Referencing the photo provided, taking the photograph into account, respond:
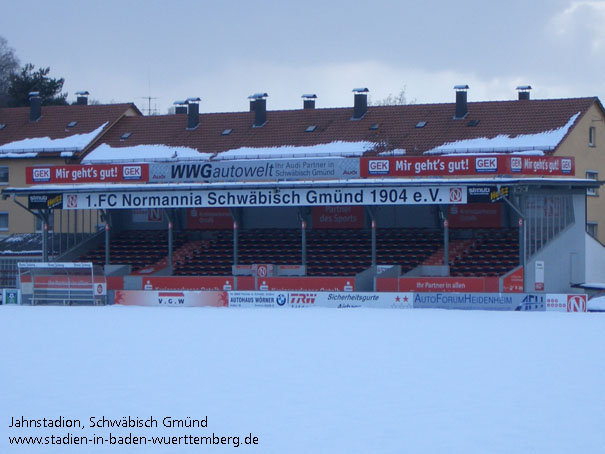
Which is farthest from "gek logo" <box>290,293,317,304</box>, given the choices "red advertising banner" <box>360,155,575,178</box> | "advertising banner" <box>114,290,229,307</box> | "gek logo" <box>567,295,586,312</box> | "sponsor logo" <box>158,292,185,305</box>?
"gek logo" <box>567,295,586,312</box>

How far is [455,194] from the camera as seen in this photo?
4112 centimetres

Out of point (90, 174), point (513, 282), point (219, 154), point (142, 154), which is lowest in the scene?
point (513, 282)

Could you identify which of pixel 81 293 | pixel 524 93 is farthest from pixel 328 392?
pixel 524 93

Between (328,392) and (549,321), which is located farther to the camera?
(549,321)

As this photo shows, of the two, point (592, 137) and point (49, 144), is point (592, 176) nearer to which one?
point (592, 137)

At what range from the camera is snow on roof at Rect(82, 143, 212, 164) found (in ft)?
182

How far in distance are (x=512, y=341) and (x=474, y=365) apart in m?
5.21

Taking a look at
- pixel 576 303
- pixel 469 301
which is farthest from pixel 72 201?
pixel 576 303

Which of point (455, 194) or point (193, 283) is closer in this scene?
point (455, 194)

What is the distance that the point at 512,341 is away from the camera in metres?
25.8

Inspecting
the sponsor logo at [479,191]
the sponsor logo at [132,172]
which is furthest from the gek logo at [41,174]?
the sponsor logo at [479,191]

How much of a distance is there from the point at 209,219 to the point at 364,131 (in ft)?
32.0

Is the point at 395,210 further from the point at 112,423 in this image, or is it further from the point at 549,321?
the point at 112,423

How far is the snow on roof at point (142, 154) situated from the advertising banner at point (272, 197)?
9245 mm
